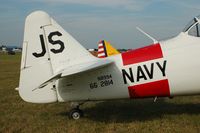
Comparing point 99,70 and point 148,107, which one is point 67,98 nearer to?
point 99,70

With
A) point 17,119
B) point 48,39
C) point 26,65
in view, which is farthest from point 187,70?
point 17,119

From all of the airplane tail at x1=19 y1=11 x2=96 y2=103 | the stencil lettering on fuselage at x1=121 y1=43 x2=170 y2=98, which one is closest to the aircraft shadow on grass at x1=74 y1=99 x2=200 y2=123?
the stencil lettering on fuselage at x1=121 y1=43 x2=170 y2=98

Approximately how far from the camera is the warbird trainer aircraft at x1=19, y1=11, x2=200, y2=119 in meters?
6.25

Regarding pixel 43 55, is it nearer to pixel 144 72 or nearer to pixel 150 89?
pixel 144 72

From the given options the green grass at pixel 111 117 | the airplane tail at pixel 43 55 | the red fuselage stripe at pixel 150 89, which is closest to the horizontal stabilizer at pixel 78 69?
the airplane tail at pixel 43 55

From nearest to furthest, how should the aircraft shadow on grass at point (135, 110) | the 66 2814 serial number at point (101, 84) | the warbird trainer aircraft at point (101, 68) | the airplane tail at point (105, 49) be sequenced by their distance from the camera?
the warbird trainer aircraft at point (101, 68)
the 66 2814 serial number at point (101, 84)
the aircraft shadow on grass at point (135, 110)
the airplane tail at point (105, 49)

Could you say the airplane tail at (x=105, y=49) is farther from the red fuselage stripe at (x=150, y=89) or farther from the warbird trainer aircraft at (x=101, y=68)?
the red fuselage stripe at (x=150, y=89)

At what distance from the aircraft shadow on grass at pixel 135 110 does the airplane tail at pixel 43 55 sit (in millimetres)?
1479

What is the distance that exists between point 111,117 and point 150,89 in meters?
1.45

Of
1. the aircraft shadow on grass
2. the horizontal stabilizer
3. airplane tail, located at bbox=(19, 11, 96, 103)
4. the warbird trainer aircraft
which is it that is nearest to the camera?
the horizontal stabilizer

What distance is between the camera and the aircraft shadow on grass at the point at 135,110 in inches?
285

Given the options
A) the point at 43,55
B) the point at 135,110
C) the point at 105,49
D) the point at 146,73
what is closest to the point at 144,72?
the point at 146,73

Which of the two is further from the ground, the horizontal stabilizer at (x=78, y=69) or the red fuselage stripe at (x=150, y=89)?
the horizontal stabilizer at (x=78, y=69)

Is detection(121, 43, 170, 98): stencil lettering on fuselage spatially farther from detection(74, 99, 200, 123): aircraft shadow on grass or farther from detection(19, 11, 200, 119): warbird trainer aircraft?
detection(74, 99, 200, 123): aircraft shadow on grass
